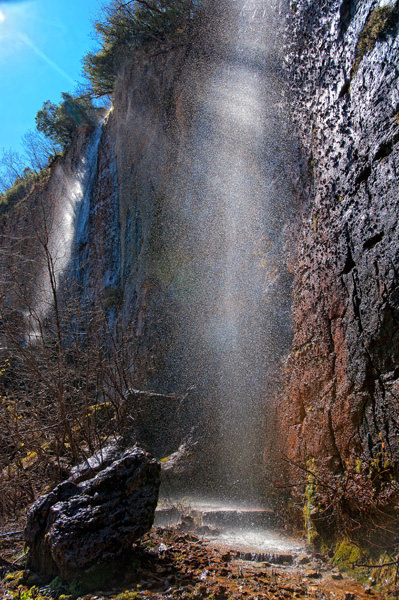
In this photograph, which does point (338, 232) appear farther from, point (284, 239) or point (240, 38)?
point (240, 38)

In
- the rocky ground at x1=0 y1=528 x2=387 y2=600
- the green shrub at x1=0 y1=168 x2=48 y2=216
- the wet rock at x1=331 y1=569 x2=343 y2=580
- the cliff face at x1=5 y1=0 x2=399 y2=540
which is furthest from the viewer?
the green shrub at x1=0 y1=168 x2=48 y2=216

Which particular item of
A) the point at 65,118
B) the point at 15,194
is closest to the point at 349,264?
the point at 65,118

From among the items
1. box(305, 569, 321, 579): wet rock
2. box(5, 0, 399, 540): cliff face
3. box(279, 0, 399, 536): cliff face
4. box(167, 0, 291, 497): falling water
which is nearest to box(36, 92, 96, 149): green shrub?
box(5, 0, 399, 540): cliff face

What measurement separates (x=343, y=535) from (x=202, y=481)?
291cm

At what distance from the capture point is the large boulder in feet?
10.3

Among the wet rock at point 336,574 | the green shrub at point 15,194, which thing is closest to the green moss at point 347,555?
the wet rock at point 336,574

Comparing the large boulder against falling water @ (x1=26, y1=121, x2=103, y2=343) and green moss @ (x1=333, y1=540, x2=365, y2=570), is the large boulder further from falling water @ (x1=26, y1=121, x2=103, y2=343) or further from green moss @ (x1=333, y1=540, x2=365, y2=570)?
falling water @ (x1=26, y1=121, x2=103, y2=343)

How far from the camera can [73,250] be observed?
51.3ft

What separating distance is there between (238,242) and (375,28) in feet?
13.3

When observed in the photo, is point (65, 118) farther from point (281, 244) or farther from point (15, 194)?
point (281, 244)

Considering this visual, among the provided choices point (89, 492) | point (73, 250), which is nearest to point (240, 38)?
point (89, 492)

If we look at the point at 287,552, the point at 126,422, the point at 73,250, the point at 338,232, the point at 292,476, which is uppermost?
the point at 73,250

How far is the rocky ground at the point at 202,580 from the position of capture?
2.94m

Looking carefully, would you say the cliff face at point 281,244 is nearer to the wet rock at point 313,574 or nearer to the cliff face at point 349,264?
the cliff face at point 349,264
